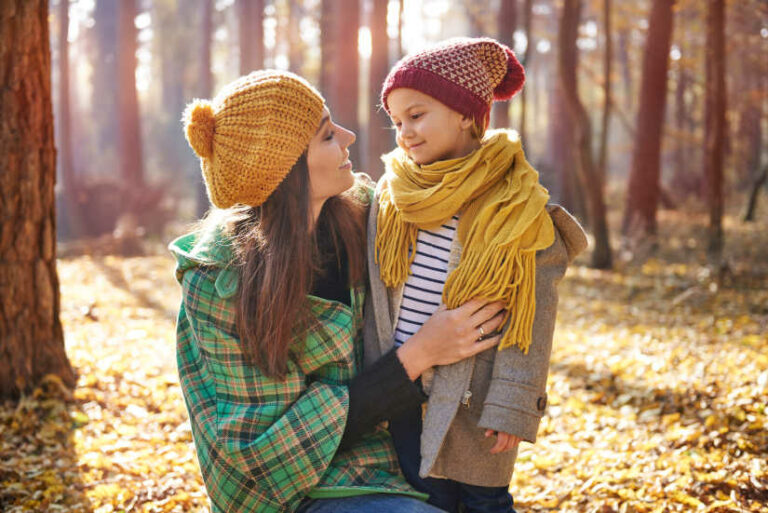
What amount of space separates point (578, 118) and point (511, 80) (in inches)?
266

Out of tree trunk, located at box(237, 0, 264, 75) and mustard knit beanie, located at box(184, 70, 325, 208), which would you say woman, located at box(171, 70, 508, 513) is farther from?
tree trunk, located at box(237, 0, 264, 75)

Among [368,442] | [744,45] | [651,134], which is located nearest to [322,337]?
[368,442]

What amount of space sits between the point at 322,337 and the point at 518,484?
189cm

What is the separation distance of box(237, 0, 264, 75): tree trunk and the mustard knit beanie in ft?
46.0

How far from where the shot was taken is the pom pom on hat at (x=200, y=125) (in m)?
2.11

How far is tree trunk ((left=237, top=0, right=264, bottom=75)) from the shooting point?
1567 centimetres

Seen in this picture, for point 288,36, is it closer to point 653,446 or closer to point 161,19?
point 161,19

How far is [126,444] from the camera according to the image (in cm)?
375

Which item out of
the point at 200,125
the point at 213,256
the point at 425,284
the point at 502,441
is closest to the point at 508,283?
the point at 425,284

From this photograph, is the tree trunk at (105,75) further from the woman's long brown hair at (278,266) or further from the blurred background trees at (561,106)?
the woman's long brown hair at (278,266)

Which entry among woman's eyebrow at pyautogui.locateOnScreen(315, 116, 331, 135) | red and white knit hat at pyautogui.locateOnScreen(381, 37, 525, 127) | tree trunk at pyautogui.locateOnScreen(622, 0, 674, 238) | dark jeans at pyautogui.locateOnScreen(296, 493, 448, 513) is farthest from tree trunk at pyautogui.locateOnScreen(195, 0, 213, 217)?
dark jeans at pyautogui.locateOnScreen(296, 493, 448, 513)

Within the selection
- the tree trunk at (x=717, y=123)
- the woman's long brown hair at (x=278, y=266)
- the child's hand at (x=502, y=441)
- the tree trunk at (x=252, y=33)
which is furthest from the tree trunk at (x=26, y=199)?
the tree trunk at (x=252, y=33)

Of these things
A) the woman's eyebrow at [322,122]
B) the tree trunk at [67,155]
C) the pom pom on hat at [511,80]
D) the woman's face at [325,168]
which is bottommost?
the tree trunk at [67,155]

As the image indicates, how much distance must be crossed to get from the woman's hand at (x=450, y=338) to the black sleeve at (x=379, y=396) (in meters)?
0.04
